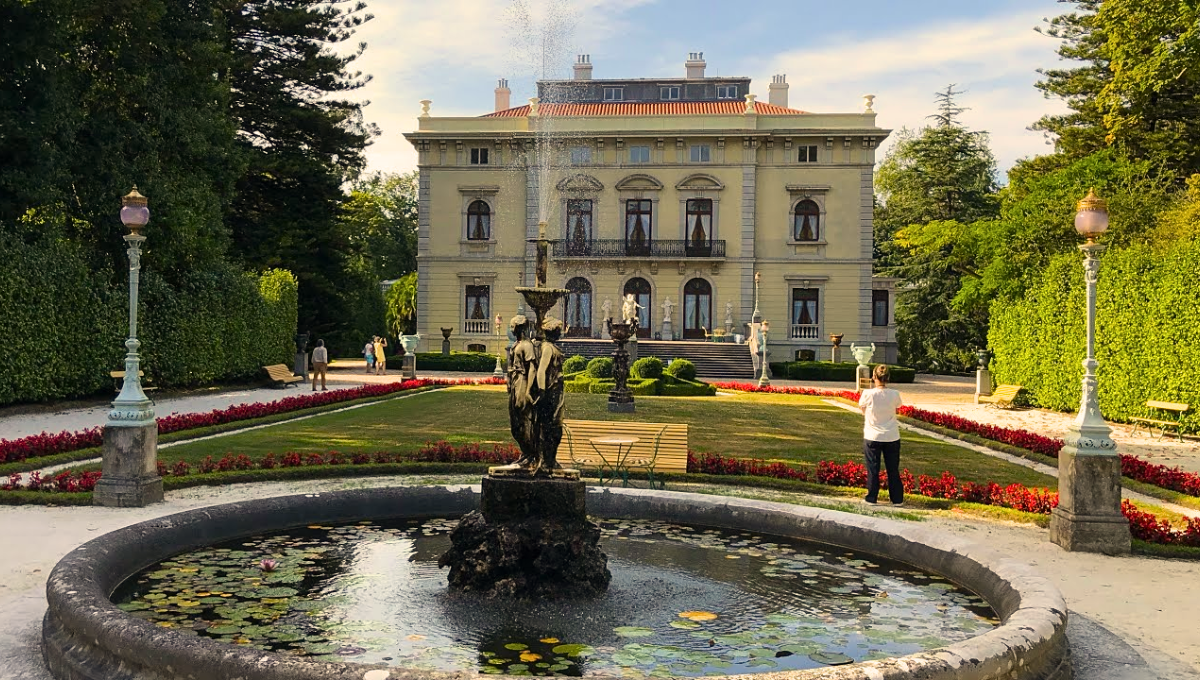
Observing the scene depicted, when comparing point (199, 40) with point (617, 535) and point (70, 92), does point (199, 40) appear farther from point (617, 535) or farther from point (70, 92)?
point (617, 535)

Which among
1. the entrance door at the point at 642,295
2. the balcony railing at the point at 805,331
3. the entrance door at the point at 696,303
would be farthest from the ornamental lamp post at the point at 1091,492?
the entrance door at the point at 696,303

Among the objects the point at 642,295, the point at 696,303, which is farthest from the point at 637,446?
the point at 696,303

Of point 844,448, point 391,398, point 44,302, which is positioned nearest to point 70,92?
point 44,302

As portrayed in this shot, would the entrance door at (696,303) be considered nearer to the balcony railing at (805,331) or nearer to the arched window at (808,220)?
the balcony railing at (805,331)

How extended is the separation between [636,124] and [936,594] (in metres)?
37.3

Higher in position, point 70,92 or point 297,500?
point 70,92

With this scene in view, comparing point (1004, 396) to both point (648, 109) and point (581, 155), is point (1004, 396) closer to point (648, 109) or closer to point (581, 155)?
point (581, 155)

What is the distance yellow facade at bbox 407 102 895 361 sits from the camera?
41625 millimetres

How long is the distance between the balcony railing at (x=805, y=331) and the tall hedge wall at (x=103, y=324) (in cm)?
2296

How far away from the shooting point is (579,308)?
4266 cm

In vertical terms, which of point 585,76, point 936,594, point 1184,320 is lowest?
point 936,594

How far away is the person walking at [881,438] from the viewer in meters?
9.97

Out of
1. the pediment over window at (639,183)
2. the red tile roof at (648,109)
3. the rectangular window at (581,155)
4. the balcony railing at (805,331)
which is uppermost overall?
the red tile roof at (648,109)

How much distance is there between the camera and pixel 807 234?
42.2 m
